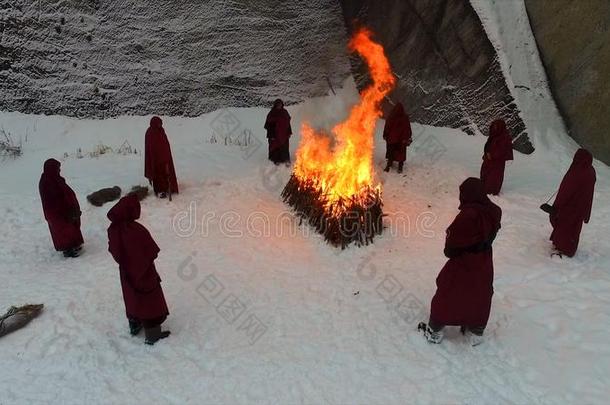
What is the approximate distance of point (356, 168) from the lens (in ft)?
29.7

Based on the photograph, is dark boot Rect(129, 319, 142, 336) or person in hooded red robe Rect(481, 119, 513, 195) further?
person in hooded red robe Rect(481, 119, 513, 195)

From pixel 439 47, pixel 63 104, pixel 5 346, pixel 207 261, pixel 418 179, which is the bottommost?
pixel 5 346

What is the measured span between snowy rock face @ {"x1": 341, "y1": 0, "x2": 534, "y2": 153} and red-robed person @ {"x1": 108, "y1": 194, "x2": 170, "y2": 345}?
943 cm

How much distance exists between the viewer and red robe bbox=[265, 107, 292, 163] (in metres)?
11.5

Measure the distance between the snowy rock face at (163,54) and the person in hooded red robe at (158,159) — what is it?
14.8 ft

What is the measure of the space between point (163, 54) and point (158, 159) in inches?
223

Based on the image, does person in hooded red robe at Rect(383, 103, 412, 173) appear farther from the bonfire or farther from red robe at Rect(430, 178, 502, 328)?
red robe at Rect(430, 178, 502, 328)

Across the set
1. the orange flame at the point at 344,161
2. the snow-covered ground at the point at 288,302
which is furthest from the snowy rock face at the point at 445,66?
the orange flame at the point at 344,161

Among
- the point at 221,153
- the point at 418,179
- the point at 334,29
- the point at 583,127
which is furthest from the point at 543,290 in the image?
the point at 334,29

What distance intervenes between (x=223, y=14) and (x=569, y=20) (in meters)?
8.98

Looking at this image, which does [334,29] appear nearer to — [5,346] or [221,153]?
[221,153]

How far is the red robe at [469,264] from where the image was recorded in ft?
16.8

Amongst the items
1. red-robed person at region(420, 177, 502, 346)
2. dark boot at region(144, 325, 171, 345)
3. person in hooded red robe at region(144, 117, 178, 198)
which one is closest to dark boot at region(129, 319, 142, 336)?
dark boot at region(144, 325, 171, 345)

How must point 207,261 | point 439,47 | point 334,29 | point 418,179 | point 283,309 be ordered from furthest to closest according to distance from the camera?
point 334,29 < point 439,47 < point 418,179 < point 207,261 < point 283,309
